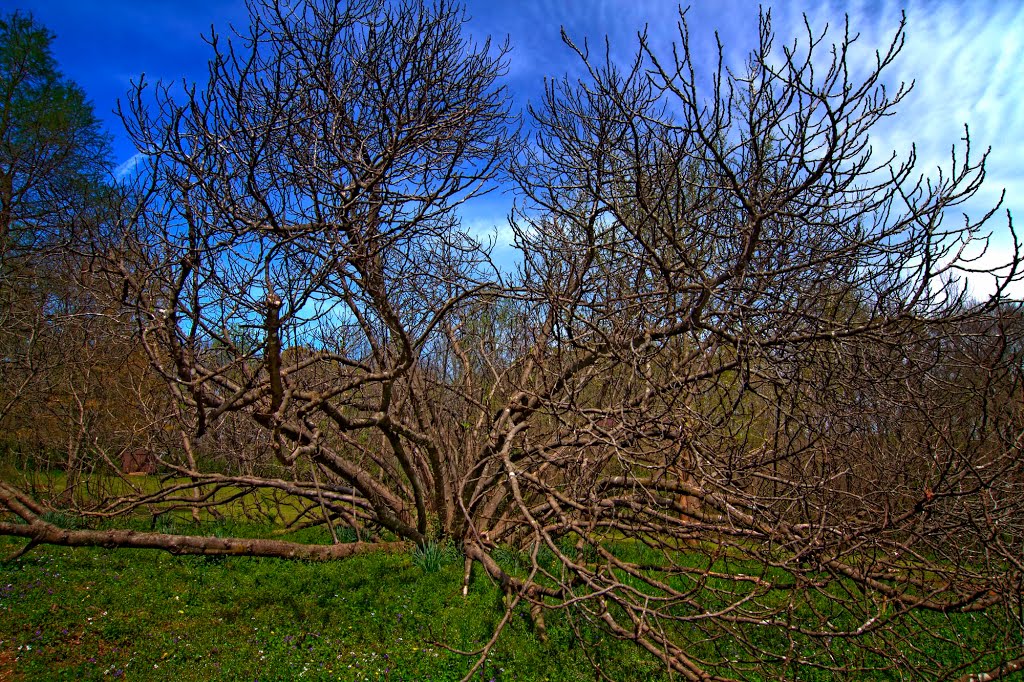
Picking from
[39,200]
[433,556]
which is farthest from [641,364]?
[39,200]

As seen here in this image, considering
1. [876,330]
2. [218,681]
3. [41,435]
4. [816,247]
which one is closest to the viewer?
[218,681]

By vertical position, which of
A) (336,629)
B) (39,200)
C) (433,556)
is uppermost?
(39,200)

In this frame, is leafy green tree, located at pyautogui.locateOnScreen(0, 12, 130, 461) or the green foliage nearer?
the green foliage

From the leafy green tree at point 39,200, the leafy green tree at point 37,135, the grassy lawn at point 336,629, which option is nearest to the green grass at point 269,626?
the grassy lawn at point 336,629

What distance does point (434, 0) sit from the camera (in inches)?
242

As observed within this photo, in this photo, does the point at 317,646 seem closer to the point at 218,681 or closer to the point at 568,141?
the point at 218,681

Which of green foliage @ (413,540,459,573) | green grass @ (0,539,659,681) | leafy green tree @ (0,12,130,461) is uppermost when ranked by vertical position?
leafy green tree @ (0,12,130,461)

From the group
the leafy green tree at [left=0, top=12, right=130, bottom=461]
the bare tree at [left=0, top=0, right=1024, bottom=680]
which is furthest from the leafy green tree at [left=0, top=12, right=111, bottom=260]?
the bare tree at [left=0, top=0, right=1024, bottom=680]

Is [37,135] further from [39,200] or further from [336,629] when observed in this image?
[336,629]

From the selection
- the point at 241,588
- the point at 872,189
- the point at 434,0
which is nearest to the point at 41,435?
the point at 241,588

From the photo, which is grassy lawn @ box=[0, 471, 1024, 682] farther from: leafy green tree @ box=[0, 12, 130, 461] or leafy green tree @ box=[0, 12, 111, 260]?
leafy green tree @ box=[0, 12, 111, 260]

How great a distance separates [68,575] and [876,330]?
22.6 feet

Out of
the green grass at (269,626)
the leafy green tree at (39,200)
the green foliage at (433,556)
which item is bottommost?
the green grass at (269,626)

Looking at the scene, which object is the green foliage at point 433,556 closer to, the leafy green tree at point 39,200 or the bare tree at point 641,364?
the bare tree at point 641,364
